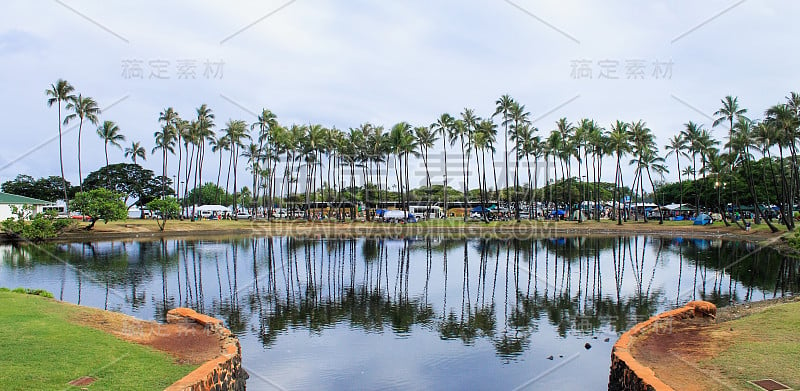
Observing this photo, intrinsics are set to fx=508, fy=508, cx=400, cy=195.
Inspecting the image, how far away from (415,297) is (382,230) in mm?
43727

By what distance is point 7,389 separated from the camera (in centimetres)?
791

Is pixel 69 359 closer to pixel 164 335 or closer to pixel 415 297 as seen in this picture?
pixel 164 335

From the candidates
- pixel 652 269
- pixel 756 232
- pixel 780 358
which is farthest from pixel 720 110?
pixel 780 358

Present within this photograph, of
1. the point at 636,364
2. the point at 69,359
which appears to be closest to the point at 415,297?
the point at 636,364

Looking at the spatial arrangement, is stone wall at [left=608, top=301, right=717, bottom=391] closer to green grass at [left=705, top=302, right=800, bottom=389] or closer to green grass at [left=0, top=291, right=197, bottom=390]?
green grass at [left=705, top=302, right=800, bottom=389]

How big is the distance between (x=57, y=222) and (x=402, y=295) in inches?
1783

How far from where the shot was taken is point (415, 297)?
75.0ft

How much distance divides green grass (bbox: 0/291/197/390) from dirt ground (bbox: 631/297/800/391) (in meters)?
9.15

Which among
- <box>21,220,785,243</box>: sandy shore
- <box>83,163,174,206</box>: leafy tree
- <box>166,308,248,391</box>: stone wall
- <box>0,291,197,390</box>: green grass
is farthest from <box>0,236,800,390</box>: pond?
<box>83,163,174,206</box>: leafy tree

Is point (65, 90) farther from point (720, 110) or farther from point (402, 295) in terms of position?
point (720, 110)

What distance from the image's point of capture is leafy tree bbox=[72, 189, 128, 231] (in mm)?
54719

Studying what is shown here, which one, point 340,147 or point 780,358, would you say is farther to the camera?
point 340,147

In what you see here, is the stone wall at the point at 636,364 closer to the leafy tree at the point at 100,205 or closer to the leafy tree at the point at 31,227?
the leafy tree at the point at 31,227

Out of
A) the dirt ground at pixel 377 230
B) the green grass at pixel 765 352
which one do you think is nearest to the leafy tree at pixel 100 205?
the dirt ground at pixel 377 230
